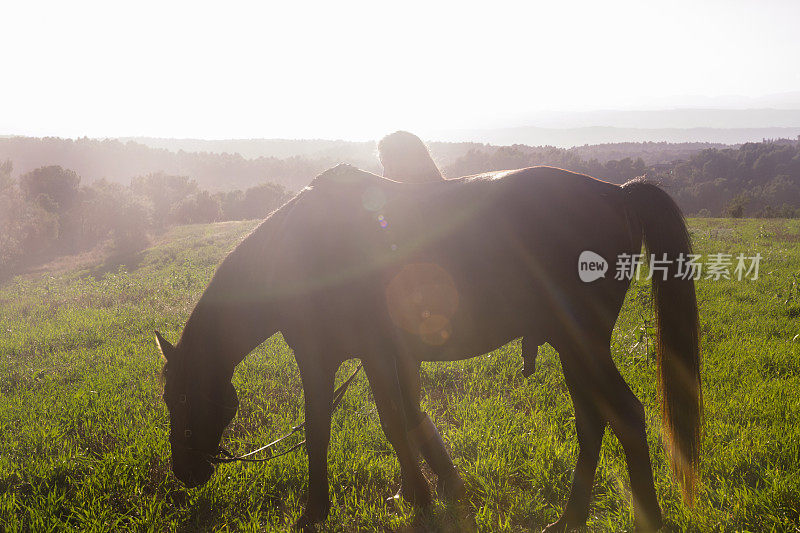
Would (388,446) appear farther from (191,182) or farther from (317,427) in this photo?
(191,182)

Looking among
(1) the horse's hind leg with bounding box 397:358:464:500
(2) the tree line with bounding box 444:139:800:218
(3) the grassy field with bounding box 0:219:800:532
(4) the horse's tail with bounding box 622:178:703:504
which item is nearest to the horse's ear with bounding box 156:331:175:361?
(3) the grassy field with bounding box 0:219:800:532

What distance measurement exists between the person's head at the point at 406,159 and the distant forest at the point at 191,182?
0.39 m

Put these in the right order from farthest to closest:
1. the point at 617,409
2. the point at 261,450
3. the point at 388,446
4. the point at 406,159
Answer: the point at 406,159 < the point at 388,446 < the point at 261,450 < the point at 617,409

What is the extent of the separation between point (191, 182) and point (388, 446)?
2368 inches

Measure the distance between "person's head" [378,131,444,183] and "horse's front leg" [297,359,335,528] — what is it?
2454 mm

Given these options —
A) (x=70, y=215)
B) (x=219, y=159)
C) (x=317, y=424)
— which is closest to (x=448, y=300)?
(x=317, y=424)

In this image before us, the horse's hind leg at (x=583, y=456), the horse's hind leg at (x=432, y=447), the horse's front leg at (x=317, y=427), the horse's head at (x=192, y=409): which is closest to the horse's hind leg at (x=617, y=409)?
the horse's hind leg at (x=583, y=456)

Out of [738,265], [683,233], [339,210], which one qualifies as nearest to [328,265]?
[339,210]

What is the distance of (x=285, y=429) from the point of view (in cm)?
431

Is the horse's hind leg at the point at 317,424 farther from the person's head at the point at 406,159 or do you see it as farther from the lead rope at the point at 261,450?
the person's head at the point at 406,159

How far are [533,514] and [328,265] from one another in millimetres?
2619

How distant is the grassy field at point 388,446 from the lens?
3.03 meters

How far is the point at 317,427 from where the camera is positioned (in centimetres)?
281

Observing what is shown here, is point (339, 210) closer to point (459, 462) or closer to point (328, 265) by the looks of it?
point (328, 265)
